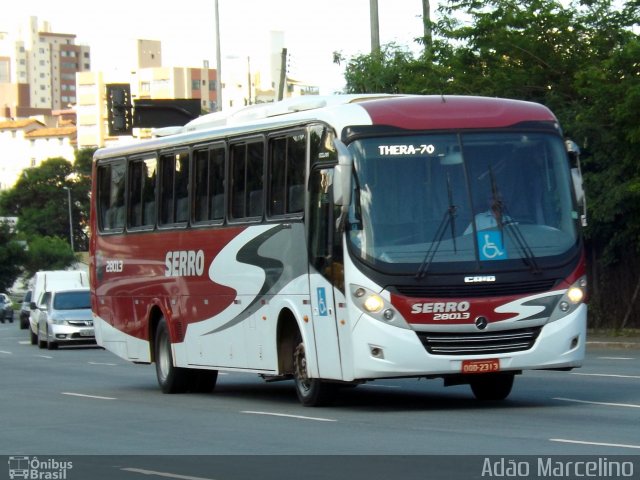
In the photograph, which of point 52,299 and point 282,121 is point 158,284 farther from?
point 52,299

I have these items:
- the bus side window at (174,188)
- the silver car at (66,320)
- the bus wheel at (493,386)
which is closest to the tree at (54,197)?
the silver car at (66,320)

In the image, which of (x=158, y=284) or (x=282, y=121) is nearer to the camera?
(x=282, y=121)

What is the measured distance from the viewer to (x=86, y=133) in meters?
192

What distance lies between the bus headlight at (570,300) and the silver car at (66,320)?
25.7 metres

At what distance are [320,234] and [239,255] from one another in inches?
94.9

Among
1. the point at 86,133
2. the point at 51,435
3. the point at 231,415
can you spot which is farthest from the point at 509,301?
the point at 86,133

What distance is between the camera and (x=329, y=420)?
15.4 m

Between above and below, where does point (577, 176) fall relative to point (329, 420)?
above

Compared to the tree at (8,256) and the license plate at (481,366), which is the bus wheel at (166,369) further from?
the tree at (8,256)

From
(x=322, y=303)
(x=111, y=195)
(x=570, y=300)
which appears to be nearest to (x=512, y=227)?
(x=570, y=300)

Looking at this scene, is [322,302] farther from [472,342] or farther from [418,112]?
[418,112]

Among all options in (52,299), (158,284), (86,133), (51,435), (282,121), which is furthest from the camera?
(86,133)

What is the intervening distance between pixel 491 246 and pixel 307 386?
2.85 m
